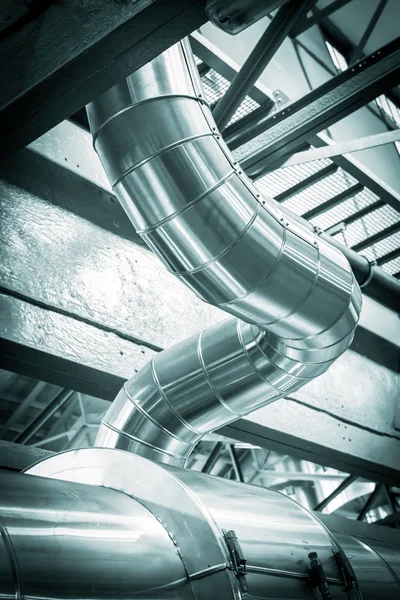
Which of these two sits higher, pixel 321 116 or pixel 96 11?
pixel 321 116

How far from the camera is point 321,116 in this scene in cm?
437

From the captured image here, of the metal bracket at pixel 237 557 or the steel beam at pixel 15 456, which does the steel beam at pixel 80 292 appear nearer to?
the steel beam at pixel 15 456

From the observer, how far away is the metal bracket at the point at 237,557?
2600 mm

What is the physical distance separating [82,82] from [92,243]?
190cm

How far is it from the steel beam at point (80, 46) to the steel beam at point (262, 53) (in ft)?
5.57

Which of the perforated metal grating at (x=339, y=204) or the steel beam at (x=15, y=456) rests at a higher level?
the perforated metal grating at (x=339, y=204)

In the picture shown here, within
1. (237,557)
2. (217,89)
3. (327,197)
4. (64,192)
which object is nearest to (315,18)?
(217,89)

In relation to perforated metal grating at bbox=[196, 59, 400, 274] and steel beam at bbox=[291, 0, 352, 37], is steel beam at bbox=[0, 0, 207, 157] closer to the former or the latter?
perforated metal grating at bbox=[196, 59, 400, 274]

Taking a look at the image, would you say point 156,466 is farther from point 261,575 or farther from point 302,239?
point 302,239

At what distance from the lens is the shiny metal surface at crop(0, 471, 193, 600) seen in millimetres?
2115

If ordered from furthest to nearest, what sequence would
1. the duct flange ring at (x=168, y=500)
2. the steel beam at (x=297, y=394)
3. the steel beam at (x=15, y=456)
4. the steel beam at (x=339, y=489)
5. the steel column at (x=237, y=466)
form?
the steel column at (x=237, y=466) < the steel beam at (x=339, y=489) < the steel beam at (x=15, y=456) < the steel beam at (x=297, y=394) < the duct flange ring at (x=168, y=500)

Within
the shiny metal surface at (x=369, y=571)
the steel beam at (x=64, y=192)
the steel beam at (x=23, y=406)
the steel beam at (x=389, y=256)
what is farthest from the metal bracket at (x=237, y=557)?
the steel beam at (x=23, y=406)

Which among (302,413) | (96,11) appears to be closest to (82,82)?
(96,11)

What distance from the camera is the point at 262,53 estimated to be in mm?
4059
